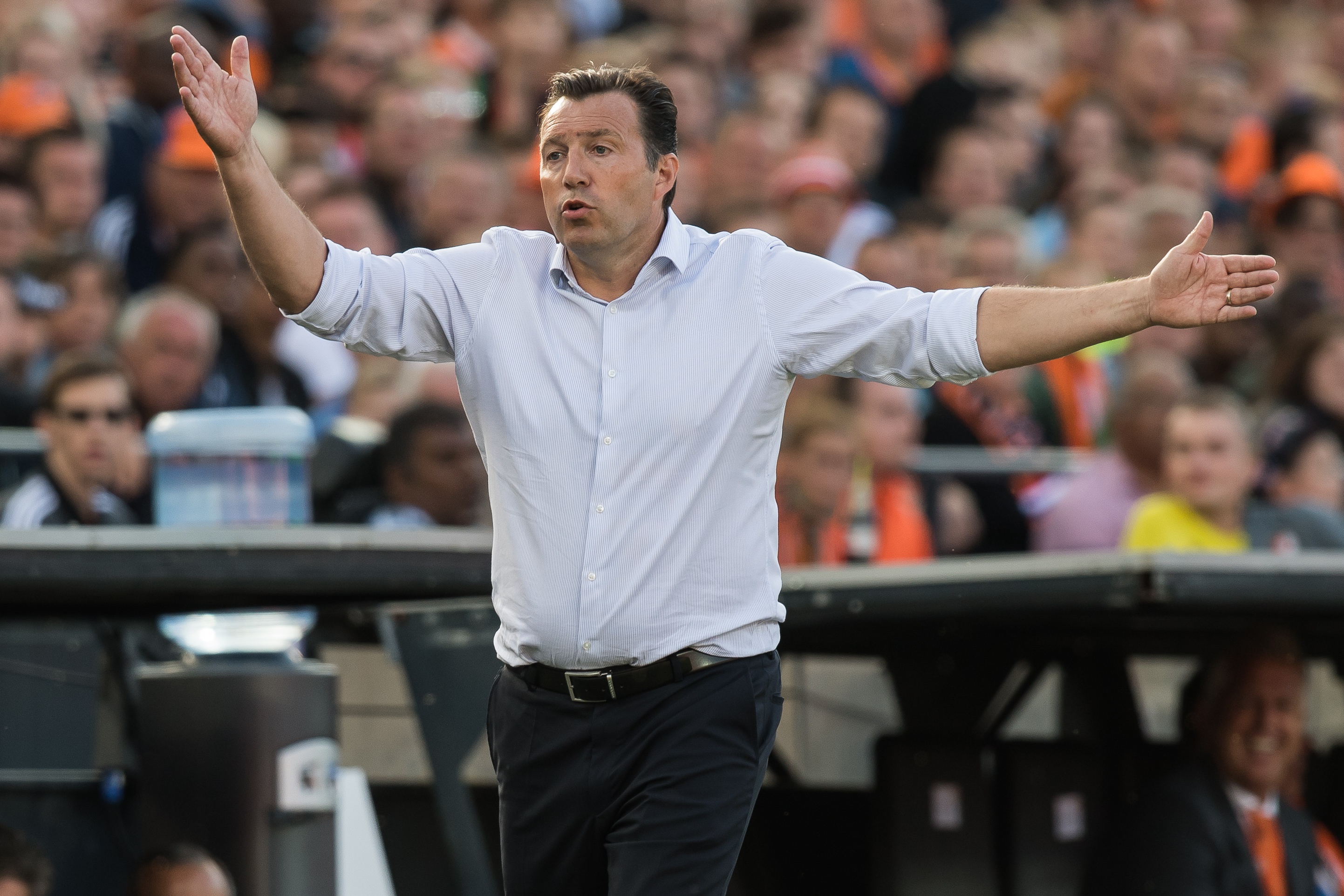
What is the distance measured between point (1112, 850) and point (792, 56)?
245 inches

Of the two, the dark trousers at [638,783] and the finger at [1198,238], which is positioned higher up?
the finger at [1198,238]

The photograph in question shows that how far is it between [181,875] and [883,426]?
3668mm

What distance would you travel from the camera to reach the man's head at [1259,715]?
Result: 625 centimetres

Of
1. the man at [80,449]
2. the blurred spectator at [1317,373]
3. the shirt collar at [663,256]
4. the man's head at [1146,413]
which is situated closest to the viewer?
the shirt collar at [663,256]

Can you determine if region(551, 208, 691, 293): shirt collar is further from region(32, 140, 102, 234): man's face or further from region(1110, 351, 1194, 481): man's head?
region(32, 140, 102, 234): man's face

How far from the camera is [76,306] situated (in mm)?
7246

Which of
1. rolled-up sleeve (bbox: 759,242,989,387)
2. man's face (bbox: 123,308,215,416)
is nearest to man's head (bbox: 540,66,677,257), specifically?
rolled-up sleeve (bbox: 759,242,989,387)

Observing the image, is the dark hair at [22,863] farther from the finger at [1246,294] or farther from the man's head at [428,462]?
the finger at [1246,294]

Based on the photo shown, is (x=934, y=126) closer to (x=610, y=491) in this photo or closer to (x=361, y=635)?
(x=361, y=635)

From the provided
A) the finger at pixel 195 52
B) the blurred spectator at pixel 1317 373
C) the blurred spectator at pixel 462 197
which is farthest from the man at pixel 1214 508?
the finger at pixel 195 52

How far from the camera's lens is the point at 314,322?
3305mm

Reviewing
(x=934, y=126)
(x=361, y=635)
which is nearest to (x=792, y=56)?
(x=934, y=126)

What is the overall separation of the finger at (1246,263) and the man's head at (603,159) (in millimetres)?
1001

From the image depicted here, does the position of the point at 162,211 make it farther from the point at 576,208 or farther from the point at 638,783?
the point at 638,783
